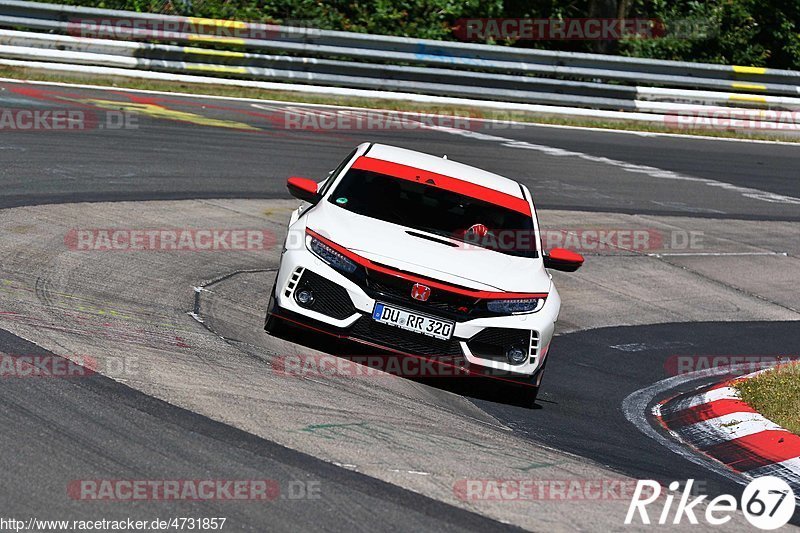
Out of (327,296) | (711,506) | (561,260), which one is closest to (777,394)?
(561,260)

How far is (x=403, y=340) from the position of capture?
313 inches

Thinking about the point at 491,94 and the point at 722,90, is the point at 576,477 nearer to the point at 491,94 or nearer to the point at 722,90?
the point at 491,94

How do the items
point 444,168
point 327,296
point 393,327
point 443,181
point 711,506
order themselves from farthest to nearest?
point 444,168
point 443,181
point 327,296
point 393,327
point 711,506

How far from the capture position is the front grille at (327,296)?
7961 mm

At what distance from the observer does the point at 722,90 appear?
79.4 ft

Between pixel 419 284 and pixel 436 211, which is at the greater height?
pixel 436 211

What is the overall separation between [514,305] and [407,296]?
758 mm

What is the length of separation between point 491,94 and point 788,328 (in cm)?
1137

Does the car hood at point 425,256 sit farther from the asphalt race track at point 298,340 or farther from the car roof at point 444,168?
the car roof at point 444,168

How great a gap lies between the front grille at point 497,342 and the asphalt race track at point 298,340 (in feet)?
1.20

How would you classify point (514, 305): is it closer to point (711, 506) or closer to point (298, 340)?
point (298, 340)

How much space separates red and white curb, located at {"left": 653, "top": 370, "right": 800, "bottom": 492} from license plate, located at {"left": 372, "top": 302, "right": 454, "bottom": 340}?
5.61 feet

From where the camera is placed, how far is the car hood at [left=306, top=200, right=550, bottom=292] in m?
8.06

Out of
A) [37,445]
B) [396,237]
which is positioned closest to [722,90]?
[396,237]
